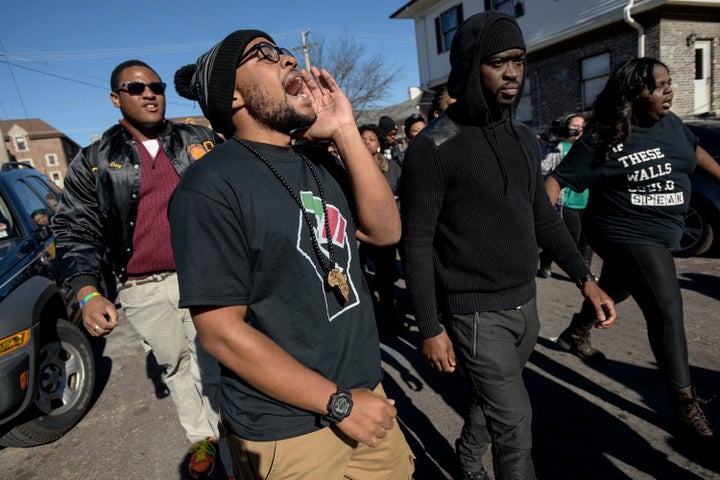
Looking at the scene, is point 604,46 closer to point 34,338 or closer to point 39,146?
point 34,338

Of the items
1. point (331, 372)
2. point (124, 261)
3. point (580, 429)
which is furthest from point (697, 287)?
point (124, 261)

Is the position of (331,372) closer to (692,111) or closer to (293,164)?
(293,164)

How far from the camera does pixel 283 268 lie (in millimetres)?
1284

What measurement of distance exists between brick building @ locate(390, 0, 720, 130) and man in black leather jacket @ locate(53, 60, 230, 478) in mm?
12292

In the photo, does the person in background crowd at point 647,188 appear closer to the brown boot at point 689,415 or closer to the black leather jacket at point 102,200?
the brown boot at point 689,415

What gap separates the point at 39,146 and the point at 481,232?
230 feet

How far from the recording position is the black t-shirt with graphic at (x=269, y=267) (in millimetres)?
1154

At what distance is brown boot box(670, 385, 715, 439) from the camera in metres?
2.47

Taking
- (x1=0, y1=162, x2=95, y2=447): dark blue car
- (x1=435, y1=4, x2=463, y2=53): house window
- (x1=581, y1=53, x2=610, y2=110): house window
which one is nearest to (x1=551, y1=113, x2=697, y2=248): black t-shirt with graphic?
(x1=0, y1=162, x2=95, y2=447): dark blue car

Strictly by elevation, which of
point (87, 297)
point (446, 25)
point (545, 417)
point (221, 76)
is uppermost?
point (446, 25)

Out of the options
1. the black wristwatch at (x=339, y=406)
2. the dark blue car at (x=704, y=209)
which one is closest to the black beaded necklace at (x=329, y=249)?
the black wristwatch at (x=339, y=406)

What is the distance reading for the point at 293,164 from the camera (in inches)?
57.7

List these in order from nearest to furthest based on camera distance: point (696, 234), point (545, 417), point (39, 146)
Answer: point (545, 417), point (696, 234), point (39, 146)

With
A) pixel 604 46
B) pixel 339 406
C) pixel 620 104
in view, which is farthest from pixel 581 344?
pixel 604 46
